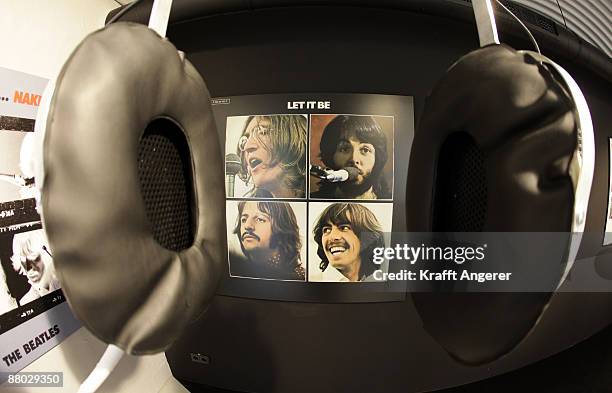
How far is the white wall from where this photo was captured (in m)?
0.99

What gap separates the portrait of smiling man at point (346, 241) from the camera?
163 centimetres

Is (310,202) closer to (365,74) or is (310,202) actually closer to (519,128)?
(365,74)

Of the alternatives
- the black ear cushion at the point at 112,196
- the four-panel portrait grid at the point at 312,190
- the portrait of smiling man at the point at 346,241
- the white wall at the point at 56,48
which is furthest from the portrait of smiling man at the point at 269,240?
the black ear cushion at the point at 112,196

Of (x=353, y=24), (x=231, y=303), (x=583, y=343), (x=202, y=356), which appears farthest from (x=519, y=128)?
(x=583, y=343)

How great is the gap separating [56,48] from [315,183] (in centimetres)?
116

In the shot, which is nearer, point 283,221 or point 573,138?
point 573,138

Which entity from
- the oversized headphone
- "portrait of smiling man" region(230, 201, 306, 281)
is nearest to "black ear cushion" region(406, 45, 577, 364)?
the oversized headphone

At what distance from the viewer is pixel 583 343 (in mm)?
2445

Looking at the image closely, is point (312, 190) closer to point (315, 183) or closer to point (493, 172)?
point (315, 183)

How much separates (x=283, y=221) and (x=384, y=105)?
0.78 meters

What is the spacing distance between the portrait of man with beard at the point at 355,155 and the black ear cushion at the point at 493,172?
31.5 inches

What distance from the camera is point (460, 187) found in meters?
0.77

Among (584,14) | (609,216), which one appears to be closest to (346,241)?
(609,216)

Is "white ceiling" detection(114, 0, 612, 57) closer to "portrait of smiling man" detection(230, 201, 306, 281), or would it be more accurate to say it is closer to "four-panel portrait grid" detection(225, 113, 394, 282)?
"four-panel portrait grid" detection(225, 113, 394, 282)
